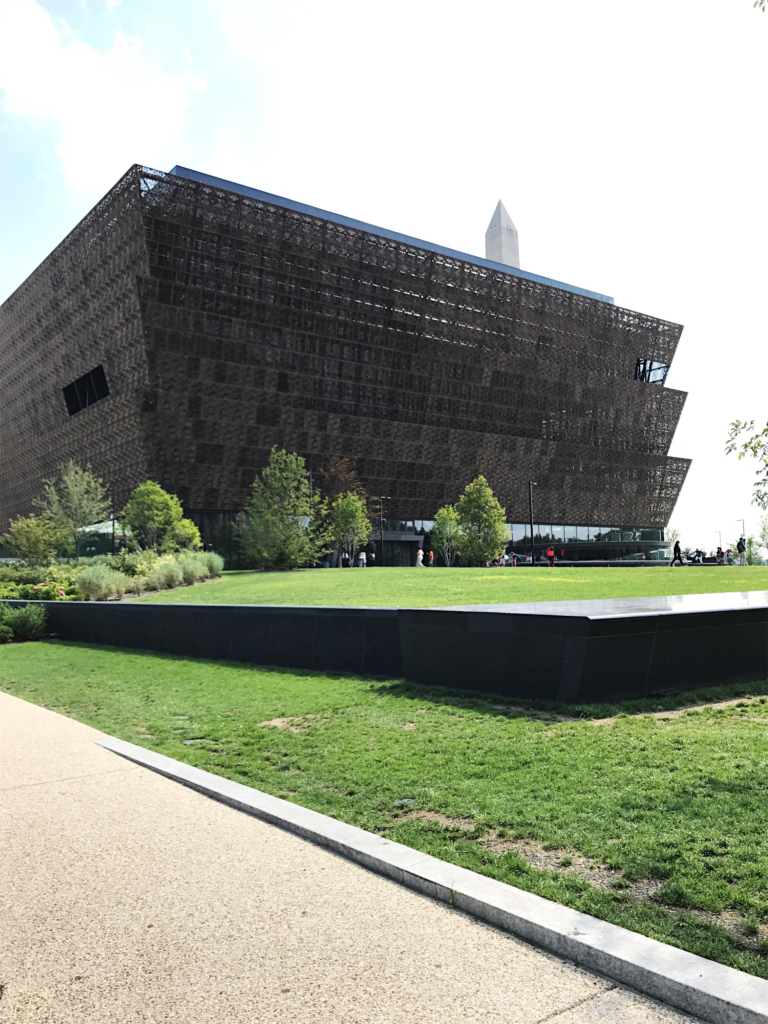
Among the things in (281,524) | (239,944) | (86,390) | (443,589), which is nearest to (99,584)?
(443,589)

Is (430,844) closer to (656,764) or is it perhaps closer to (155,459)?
(656,764)

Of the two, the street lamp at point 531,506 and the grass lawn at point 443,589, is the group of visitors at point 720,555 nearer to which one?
the street lamp at point 531,506

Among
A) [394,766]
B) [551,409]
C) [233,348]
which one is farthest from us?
[551,409]

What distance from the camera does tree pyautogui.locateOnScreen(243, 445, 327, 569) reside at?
46.2m

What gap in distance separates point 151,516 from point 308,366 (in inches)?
815

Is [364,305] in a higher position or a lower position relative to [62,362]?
higher

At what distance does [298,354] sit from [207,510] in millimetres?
15213

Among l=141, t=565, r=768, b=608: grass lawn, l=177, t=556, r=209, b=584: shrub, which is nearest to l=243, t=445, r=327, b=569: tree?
l=177, t=556, r=209, b=584: shrub

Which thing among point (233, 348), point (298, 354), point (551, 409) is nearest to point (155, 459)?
point (233, 348)

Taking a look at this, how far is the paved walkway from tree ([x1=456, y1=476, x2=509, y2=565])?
5271cm

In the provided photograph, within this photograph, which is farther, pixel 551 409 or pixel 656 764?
pixel 551 409

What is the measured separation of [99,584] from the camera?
30938mm

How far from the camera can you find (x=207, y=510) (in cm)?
6169

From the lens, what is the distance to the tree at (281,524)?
152 feet
